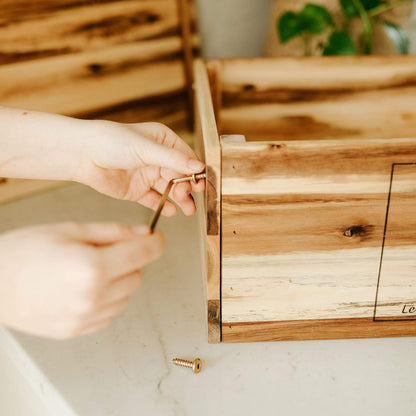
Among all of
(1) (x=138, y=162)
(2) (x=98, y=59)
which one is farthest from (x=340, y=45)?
(1) (x=138, y=162)

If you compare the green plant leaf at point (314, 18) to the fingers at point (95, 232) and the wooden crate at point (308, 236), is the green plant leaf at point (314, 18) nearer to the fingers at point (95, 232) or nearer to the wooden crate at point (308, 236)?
the wooden crate at point (308, 236)

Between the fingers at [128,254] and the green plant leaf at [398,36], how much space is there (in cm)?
90

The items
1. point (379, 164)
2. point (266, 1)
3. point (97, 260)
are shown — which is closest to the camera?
point (97, 260)

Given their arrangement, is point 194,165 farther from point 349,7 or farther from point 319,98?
point 349,7

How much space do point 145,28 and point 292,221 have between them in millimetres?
770


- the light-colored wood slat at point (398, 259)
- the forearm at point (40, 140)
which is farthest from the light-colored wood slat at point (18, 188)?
the light-colored wood slat at point (398, 259)

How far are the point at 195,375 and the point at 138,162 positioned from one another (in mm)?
301

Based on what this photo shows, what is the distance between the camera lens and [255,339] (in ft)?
2.15

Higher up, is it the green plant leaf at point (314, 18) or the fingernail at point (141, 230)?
the green plant leaf at point (314, 18)

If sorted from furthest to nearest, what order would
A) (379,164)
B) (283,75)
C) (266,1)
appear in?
(266,1)
(283,75)
(379,164)

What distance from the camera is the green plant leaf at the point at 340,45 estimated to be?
1.09m

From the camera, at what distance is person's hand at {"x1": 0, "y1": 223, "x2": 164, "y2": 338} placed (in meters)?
0.44

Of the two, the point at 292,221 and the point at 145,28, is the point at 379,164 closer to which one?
the point at 292,221

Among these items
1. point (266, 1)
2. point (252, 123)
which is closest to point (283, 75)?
point (252, 123)
